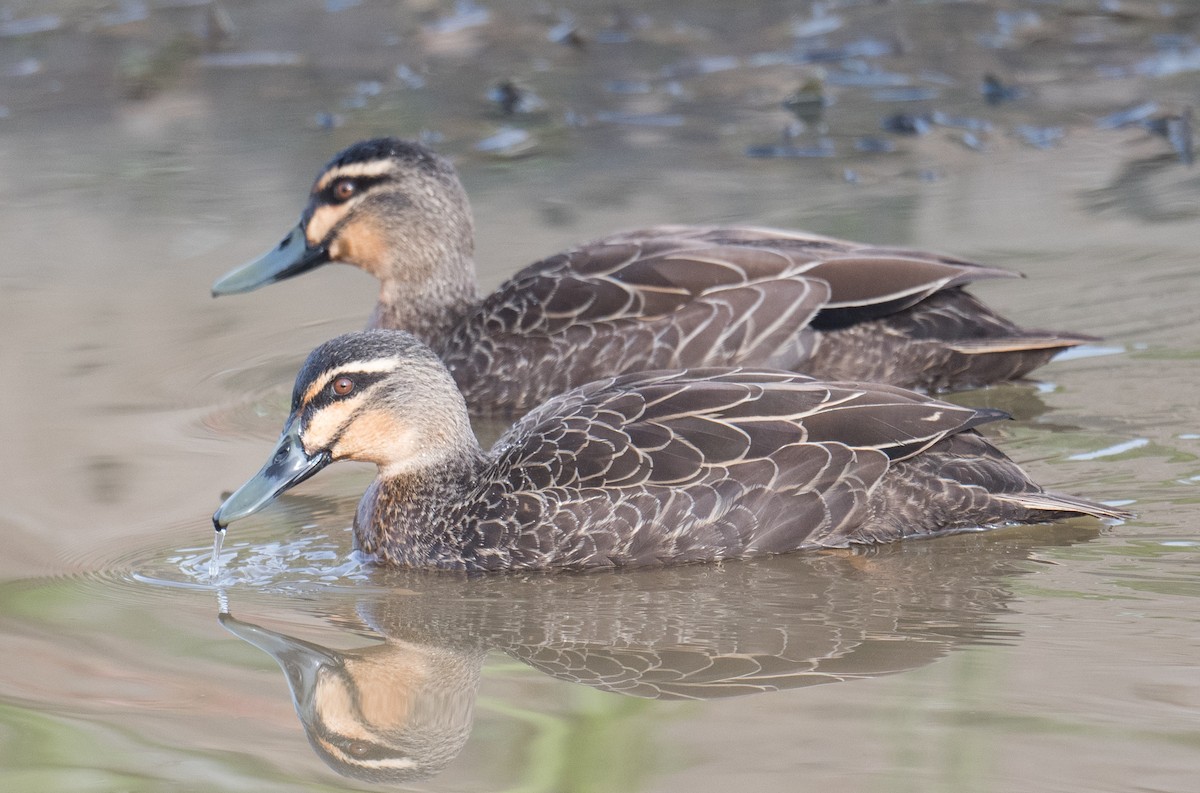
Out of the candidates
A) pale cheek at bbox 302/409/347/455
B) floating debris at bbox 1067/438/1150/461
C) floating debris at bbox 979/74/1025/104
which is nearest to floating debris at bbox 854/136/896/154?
floating debris at bbox 979/74/1025/104

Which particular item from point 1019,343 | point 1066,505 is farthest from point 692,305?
point 1066,505

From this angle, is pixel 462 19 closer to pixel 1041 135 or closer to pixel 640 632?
pixel 1041 135

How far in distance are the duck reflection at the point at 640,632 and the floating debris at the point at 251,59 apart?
8400 mm

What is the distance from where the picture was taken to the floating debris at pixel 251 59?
14227mm

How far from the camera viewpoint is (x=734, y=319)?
8.30 meters

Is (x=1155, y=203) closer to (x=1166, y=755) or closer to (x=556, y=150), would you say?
(x=556, y=150)

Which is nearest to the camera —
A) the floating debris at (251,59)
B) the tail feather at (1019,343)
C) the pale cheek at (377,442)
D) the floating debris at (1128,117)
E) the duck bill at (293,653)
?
the duck bill at (293,653)

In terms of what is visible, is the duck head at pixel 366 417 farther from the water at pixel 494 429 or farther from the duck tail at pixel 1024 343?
the duck tail at pixel 1024 343

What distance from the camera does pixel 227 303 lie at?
10078 mm

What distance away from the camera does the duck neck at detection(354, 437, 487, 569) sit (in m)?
6.65

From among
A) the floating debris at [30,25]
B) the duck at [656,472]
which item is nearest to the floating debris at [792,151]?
the duck at [656,472]

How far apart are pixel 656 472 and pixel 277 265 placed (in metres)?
3.50

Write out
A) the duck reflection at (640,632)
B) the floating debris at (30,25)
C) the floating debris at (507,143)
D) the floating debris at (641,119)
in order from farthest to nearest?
the floating debris at (30,25)
the floating debris at (641,119)
the floating debris at (507,143)
the duck reflection at (640,632)

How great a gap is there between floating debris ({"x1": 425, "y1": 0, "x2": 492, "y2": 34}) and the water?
0.05 metres
